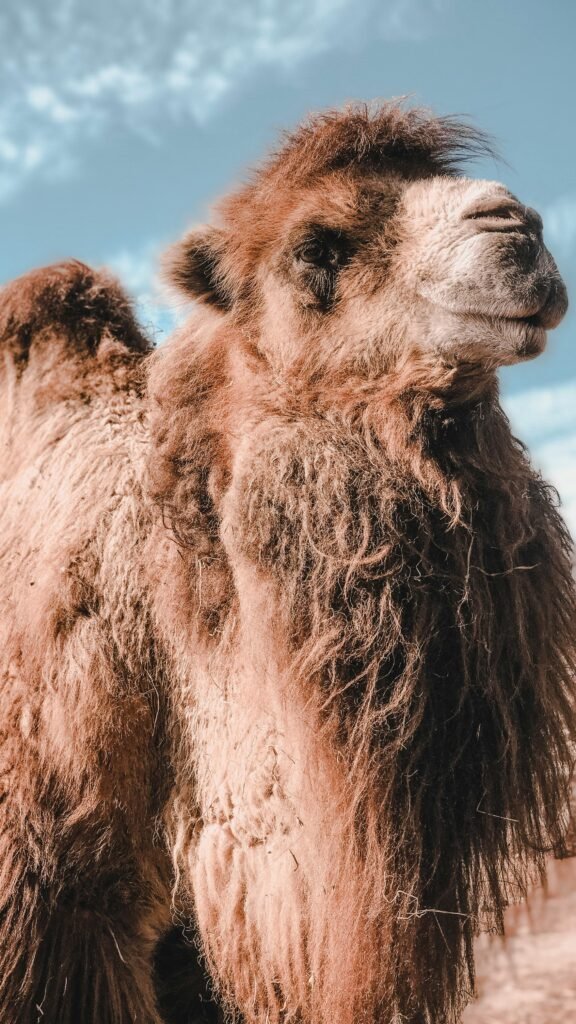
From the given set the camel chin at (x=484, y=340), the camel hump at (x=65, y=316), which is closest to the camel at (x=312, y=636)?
the camel chin at (x=484, y=340)

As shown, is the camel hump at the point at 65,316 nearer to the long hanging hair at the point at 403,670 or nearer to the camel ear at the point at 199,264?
the camel ear at the point at 199,264

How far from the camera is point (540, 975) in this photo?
6398 mm

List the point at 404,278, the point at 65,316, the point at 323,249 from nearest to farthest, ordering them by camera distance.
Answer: the point at 404,278 < the point at 323,249 < the point at 65,316

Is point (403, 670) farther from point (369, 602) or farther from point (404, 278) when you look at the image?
point (404, 278)

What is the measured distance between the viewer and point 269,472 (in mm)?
2816

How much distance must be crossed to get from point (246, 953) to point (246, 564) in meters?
1.11

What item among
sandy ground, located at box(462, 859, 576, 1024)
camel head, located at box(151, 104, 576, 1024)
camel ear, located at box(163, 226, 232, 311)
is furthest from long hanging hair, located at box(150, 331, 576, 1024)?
sandy ground, located at box(462, 859, 576, 1024)

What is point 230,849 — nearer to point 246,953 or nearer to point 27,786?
point 246,953

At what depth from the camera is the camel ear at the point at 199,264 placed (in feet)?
10.9

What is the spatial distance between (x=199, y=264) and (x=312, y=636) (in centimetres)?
133

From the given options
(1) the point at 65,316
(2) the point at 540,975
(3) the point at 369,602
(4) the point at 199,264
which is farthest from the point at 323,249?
(2) the point at 540,975

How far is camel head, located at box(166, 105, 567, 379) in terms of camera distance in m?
2.68

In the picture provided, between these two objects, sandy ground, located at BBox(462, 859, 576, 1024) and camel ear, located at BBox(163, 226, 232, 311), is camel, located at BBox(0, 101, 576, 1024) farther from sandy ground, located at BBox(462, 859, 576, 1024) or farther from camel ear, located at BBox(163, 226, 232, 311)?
sandy ground, located at BBox(462, 859, 576, 1024)

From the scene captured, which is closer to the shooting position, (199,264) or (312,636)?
(312,636)
